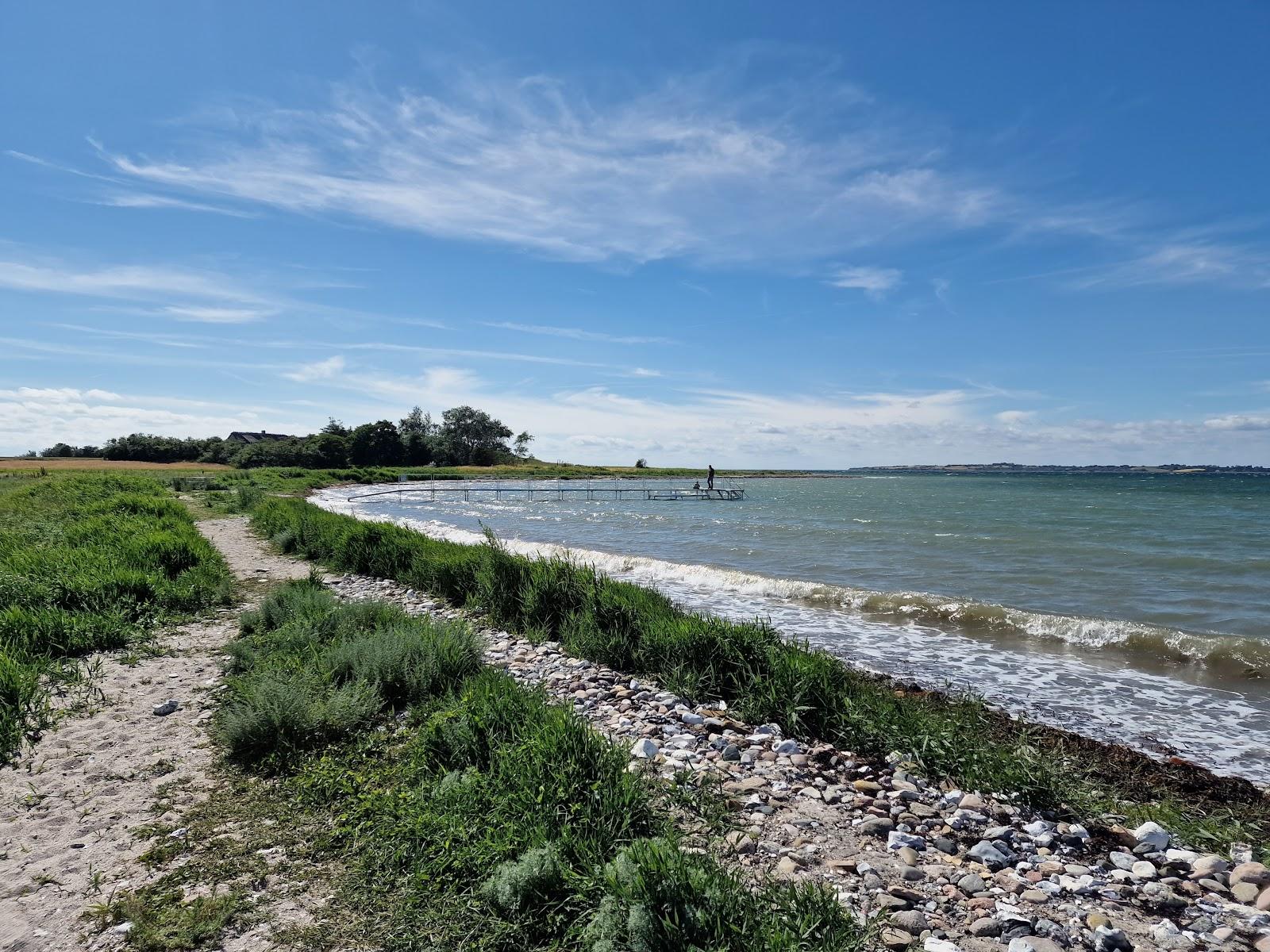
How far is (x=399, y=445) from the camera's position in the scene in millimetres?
124438

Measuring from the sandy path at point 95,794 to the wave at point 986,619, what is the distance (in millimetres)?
6255

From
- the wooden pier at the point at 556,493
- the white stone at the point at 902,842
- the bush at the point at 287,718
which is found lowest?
the wooden pier at the point at 556,493

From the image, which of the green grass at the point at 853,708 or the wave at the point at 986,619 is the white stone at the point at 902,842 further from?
the wave at the point at 986,619

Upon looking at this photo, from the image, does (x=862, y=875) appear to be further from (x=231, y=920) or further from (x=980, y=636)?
(x=980, y=636)

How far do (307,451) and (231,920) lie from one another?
113 metres

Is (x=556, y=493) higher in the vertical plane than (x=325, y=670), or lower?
lower

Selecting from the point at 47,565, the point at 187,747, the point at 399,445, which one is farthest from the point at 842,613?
the point at 399,445

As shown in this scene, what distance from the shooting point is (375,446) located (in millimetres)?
118938

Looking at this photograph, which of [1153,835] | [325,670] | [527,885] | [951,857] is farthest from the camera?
[325,670]

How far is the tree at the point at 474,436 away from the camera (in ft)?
492

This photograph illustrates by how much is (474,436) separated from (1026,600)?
14901 cm

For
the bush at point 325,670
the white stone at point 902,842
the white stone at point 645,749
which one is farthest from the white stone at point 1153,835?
the bush at point 325,670

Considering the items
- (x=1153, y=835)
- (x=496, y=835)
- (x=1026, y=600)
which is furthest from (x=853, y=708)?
(x=1026, y=600)

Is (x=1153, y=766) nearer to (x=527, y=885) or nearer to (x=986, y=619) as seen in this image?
(x=527, y=885)
